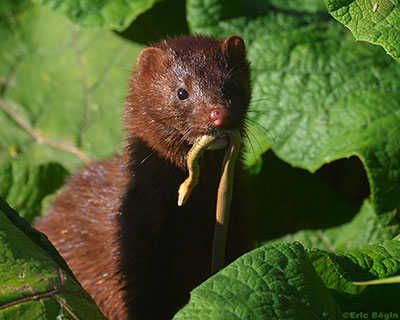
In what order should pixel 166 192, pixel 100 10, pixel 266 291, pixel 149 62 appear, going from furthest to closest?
pixel 100 10 < pixel 149 62 < pixel 166 192 < pixel 266 291

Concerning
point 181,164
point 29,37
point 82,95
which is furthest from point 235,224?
point 29,37

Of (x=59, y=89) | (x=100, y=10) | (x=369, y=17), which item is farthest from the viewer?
(x=59, y=89)

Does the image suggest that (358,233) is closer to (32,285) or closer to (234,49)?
(234,49)

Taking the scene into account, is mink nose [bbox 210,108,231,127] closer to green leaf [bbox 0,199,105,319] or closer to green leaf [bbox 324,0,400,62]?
green leaf [bbox 324,0,400,62]

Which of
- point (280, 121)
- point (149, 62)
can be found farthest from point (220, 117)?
point (280, 121)

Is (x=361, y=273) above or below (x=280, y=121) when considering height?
above

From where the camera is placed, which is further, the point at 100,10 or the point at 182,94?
the point at 100,10
